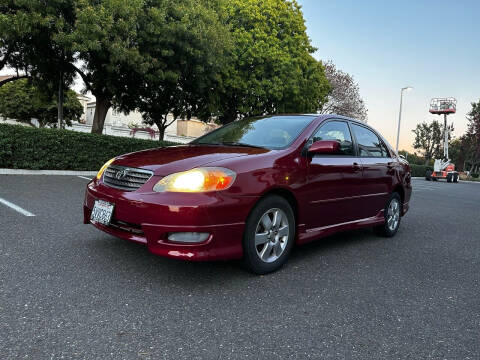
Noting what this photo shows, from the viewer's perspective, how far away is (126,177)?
316 cm

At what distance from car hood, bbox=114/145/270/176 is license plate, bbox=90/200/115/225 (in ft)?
1.27

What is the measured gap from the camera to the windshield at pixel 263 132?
3.77 metres

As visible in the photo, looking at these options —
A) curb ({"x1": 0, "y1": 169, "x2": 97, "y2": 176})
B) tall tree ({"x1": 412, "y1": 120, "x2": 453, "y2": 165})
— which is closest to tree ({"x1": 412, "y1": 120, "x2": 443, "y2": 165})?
tall tree ({"x1": 412, "y1": 120, "x2": 453, "y2": 165})

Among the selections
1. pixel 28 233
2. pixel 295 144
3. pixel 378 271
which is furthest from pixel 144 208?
pixel 378 271

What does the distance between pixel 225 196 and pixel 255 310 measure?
2.86 feet

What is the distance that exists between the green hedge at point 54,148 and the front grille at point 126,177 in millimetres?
8296

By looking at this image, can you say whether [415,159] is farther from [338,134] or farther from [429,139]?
[338,134]

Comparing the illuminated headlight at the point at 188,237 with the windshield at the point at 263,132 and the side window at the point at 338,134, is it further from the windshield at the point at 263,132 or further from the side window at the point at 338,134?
the side window at the point at 338,134

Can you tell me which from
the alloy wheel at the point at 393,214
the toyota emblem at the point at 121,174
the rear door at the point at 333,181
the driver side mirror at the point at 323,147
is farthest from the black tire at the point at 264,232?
the alloy wheel at the point at 393,214

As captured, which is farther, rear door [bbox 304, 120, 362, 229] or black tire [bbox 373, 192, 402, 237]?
black tire [bbox 373, 192, 402, 237]

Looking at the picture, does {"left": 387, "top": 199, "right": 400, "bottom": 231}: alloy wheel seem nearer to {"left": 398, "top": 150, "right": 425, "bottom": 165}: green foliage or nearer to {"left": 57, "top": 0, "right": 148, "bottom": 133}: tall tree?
{"left": 57, "top": 0, "right": 148, "bottom": 133}: tall tree

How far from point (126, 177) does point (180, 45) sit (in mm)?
11500

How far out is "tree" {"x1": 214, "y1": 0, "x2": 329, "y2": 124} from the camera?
20406 mm

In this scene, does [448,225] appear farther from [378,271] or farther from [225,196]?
[225,196]
